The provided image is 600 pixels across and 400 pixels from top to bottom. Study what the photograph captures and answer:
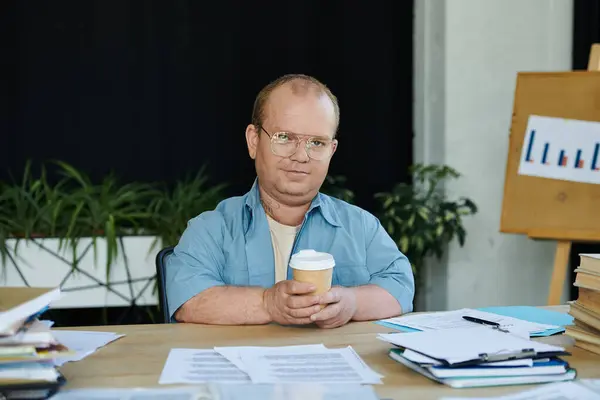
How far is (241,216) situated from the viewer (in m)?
1.86

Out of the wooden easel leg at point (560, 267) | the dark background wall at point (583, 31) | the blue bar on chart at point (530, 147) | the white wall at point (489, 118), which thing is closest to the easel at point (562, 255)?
the wooden easel leg at point (560, 267)

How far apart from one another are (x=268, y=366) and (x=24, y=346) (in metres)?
0.40

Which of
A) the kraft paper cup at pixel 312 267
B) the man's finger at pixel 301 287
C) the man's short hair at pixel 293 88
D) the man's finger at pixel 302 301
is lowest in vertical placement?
the man's finger at pixel 302 301

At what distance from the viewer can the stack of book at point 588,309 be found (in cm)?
139

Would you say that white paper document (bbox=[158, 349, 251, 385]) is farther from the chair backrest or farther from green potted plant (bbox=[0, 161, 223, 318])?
green potted plant (bbox=[0, 161, 223, 318])

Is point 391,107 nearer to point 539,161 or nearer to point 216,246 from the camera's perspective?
point 539,161

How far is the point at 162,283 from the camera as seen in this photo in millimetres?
1776

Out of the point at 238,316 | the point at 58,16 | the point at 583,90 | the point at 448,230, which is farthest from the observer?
the point at 58,16

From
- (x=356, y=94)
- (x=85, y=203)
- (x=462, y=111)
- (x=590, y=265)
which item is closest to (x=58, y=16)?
(x=85, y=203)

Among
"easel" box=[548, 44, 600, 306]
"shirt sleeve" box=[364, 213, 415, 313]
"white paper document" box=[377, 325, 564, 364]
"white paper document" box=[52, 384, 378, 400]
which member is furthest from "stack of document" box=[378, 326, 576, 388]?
"easel" box=[548, 44, 600, 306]

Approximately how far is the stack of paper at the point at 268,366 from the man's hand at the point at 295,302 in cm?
13

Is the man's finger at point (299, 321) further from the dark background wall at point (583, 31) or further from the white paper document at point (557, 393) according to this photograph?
the dark background wall at point (583, 31)

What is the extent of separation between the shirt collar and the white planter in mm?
1751

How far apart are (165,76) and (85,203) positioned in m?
1.11
